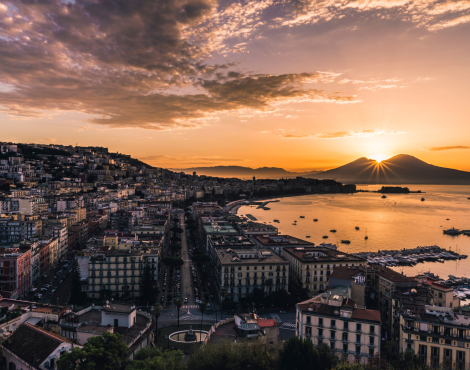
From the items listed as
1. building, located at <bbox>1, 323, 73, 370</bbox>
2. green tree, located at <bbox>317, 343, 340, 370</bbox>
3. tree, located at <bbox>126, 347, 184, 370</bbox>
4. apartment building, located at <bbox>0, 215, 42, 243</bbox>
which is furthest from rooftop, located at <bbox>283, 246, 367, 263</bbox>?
apartment building, located at <bbox>0, 215, 42, 243</bbox>

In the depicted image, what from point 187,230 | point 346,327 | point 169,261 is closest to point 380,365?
point 346,327

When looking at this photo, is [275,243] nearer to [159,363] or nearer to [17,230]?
[159,363]

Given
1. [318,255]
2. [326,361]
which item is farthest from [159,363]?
[318,255]

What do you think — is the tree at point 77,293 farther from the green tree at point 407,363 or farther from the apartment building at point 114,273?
the green tree at point 407,363

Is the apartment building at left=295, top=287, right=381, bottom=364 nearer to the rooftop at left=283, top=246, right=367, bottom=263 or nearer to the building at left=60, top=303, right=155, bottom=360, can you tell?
the building at left=60, top=303, right=155, bottom=360

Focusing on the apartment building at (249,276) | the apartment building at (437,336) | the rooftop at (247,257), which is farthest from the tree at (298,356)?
the rooftop at (247,257)

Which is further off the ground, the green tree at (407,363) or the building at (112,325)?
the building at (112,325)

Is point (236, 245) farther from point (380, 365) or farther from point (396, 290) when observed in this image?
point (380, 365)
